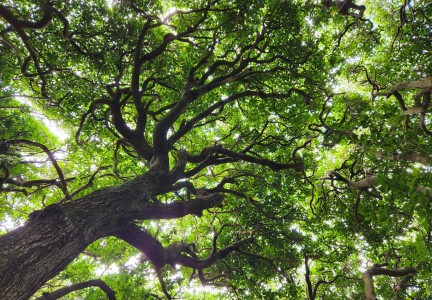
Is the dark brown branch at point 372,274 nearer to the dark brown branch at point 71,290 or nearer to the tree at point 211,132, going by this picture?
the tree at point 211,132

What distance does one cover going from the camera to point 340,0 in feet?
24.6

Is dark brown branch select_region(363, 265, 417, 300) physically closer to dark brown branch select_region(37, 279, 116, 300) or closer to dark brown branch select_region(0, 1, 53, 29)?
dark brown branch select_region(37, 279, 116, 300)

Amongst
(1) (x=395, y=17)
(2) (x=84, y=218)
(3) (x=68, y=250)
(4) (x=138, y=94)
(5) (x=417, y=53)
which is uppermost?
(1) (x=395, y=17)

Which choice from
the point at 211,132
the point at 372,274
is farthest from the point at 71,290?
the point at 211,132

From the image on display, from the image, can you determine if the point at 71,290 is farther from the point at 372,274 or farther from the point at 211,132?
the point at 211,132

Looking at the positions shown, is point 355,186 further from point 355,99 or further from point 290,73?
point 355,99

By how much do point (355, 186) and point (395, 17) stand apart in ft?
29.6

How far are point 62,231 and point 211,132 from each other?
8.51 m

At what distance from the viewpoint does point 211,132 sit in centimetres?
1175

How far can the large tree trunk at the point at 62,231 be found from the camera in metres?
3.01

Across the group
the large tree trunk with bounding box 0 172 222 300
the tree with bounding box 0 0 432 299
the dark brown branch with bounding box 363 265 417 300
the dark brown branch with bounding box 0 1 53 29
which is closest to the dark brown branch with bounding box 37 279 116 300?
the tree with bounding box 0 0 432 299

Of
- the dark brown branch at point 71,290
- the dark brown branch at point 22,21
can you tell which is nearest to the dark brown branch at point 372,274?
the dark brown branch at point 71,290

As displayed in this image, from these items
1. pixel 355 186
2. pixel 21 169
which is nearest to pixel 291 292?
pixel 355 186

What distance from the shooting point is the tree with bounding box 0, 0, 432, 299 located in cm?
586
